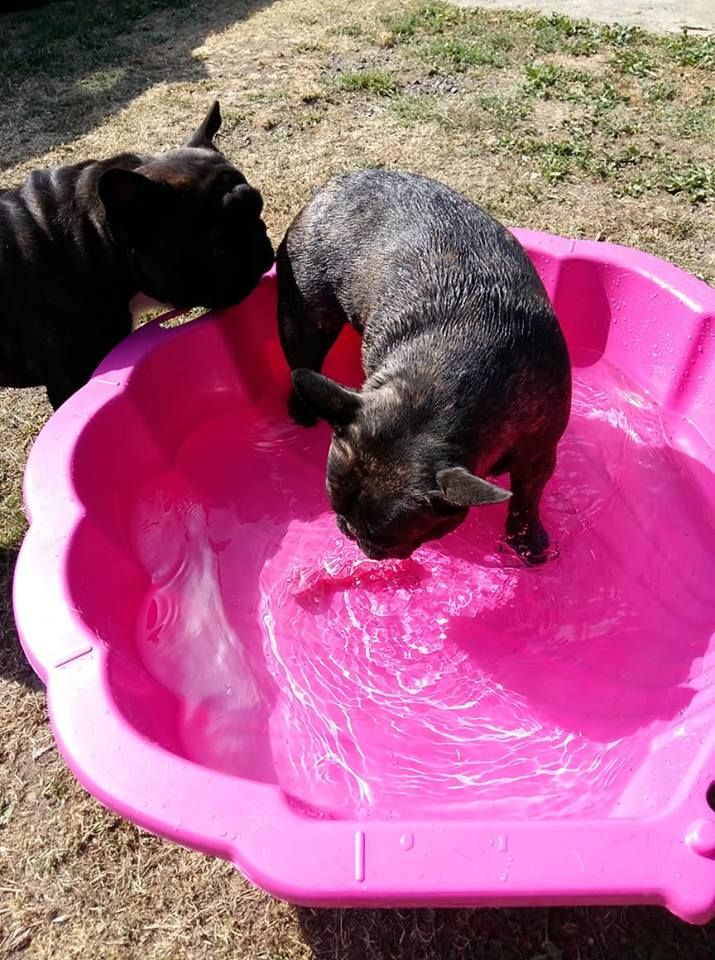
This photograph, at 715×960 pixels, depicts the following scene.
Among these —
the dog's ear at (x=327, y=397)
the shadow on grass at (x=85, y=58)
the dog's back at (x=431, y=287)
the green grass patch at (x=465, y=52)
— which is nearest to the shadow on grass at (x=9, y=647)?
the dog's ear at (x=327, y=397)

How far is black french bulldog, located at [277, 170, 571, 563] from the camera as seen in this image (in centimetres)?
302

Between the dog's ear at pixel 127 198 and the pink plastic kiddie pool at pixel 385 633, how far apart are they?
1.97ft

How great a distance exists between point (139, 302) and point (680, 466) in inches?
114

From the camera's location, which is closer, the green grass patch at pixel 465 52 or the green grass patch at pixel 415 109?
the green grass patch at pixel 415 109

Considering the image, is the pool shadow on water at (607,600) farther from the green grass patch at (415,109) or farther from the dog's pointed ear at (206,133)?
the green grass patch at (415,109)

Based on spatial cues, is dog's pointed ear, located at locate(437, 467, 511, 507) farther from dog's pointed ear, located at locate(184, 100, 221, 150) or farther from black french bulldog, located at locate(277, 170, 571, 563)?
dog's pointed ear, located at locate(184, 100, 221, 150)

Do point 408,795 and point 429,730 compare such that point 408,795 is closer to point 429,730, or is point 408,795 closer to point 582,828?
point 429,730

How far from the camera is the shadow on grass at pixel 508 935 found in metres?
2.83

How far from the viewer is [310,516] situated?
14.5ft

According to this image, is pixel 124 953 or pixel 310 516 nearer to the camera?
pixel 124 953

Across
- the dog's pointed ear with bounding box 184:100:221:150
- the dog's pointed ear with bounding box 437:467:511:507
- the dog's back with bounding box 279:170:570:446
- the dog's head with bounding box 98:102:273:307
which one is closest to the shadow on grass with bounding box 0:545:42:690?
the dog's head with bounding box 98:102:273:307

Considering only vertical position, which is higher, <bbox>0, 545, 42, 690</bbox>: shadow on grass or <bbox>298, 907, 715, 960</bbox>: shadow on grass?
<bbox>298, 907, 715, 960</bbox>: shadow on grass

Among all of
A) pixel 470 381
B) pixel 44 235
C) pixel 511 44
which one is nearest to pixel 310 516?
pixel 470 381

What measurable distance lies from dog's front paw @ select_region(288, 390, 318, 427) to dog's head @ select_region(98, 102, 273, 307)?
727 millimetres
